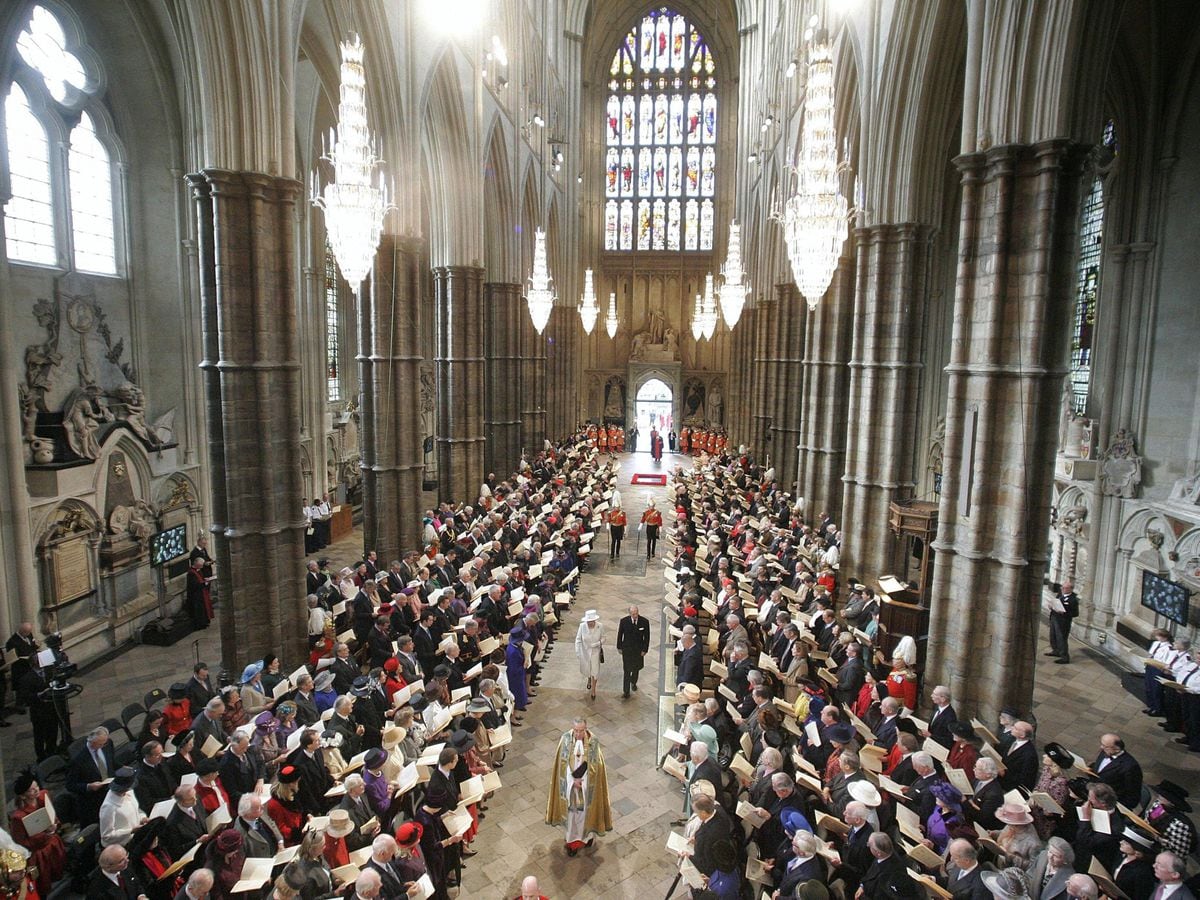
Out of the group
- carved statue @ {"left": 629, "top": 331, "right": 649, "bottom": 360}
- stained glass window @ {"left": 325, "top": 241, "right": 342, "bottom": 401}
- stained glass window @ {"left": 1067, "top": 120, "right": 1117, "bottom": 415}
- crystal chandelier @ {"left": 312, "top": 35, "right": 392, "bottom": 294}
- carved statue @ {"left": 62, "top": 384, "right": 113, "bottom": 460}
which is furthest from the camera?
carved statue @ {"left": 629, "top": 331, "right": 649, "bottom": 360}

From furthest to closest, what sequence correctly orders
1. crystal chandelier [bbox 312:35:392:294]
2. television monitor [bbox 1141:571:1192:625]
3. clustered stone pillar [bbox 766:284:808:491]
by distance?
clustered stone pillar [bbox 766:284:808:491]
television monitor [bbox 1141:571:1192:625]
crystal chandelier [bbox 312:35:392:294]

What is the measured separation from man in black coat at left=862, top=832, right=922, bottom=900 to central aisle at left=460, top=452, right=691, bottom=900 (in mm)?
2565

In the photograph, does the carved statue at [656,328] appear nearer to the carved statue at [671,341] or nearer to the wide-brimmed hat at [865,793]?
the carved statue at [671,341]

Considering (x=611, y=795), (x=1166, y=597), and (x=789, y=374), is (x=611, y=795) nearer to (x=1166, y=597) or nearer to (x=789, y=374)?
(x=1166, y=597)

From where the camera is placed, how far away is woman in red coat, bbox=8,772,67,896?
22.3ft

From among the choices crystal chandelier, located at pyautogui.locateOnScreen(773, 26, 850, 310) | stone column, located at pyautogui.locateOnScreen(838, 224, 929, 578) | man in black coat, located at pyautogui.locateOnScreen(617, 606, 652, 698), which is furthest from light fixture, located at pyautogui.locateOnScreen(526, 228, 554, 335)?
man in black coat, located at pyautogui.locateOnScreen(617, 606, 652, 698)

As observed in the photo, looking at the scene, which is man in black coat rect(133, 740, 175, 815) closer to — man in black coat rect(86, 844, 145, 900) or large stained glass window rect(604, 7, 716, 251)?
man in black coat rect(86, 844, 145, 900)

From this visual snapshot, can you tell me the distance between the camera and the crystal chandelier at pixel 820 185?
442 inches

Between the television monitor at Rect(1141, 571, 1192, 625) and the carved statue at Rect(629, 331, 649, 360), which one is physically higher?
the carved statue at Rect(629, 331, 649, 360)

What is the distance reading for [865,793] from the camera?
6.83 meters

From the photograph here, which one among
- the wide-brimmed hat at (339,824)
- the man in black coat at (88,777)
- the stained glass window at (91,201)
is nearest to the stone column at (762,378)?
the stained glass window at (91,201)

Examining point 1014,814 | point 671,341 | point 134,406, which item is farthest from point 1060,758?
point 671,341

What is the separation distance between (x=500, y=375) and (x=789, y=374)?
1106 cm

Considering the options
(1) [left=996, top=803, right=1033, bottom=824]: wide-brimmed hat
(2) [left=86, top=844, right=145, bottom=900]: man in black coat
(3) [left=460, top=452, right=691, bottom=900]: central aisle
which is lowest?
(3) [left=460, top=452, right=691, bottom=900]: central aisle
